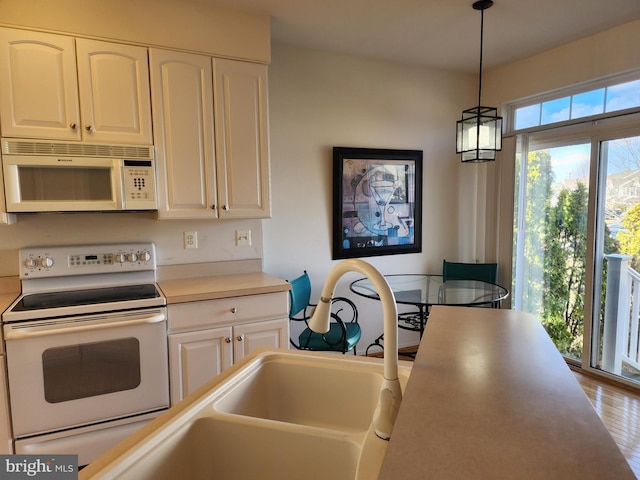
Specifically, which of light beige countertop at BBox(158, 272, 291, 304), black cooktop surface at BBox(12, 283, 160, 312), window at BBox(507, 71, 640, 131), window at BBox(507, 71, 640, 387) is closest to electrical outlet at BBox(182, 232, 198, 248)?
light beige countertop at BBox(158, 272, 291, 304)

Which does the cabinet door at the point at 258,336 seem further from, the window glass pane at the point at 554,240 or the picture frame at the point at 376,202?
the window glass pane at the point at 554,240

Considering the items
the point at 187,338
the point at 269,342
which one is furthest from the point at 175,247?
the point at 269,342

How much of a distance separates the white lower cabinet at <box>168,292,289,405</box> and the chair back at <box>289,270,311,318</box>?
0.27 metres

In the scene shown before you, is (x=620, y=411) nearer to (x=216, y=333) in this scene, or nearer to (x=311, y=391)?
(x=311, y=391)

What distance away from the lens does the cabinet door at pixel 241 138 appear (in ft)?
7.80

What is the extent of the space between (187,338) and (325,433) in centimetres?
146

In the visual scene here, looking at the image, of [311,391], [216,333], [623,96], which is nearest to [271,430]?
[311,391]

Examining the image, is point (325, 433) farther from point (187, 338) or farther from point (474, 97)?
point (474, 97)

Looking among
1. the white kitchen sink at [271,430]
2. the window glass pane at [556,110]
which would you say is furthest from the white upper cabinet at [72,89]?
the window glass pane at [556,110]

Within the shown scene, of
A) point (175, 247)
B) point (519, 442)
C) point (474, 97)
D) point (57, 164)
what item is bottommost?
point (519, 442)

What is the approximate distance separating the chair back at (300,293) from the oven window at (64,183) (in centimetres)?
129

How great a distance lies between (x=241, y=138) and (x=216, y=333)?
3.93ft

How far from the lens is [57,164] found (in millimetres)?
1999

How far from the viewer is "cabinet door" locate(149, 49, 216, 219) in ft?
7.29
